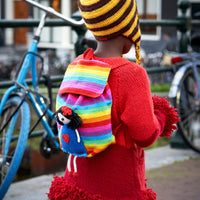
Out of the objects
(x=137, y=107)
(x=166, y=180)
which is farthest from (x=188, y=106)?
(x=137, y=107)

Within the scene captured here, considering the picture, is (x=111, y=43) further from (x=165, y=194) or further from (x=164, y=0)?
(x=164, y=0)

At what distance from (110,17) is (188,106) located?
2978 mm

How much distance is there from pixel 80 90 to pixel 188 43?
3592 mm

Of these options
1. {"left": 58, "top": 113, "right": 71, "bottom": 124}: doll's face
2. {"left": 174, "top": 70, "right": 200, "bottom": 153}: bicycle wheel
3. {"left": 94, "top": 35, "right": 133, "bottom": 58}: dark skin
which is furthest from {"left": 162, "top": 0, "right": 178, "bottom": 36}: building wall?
{"left": 58, "top": 113, "right": 71, "bottom": 124}: doll's face

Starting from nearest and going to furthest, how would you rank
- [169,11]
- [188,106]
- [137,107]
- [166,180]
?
[137,107]
[166,180]
[188,106]
[169,11]

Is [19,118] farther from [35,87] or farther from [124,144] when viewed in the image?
[124,144]

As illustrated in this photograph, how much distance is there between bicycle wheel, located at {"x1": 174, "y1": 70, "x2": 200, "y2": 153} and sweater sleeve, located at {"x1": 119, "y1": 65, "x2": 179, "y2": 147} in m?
2.64

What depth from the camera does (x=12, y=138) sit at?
300 centimetres

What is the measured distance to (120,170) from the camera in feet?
5.32

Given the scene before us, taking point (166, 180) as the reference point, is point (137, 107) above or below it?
above

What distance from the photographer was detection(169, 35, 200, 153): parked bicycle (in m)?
4.21

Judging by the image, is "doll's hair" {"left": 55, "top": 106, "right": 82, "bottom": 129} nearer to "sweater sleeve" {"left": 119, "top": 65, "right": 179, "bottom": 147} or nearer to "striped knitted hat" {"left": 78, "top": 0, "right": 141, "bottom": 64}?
"sweater sleeve" {"left": 119, "top": 65, "right": 179, "bottom": 147}

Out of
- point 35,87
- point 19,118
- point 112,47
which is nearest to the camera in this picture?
point 112,47

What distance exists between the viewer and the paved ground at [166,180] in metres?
3.09
